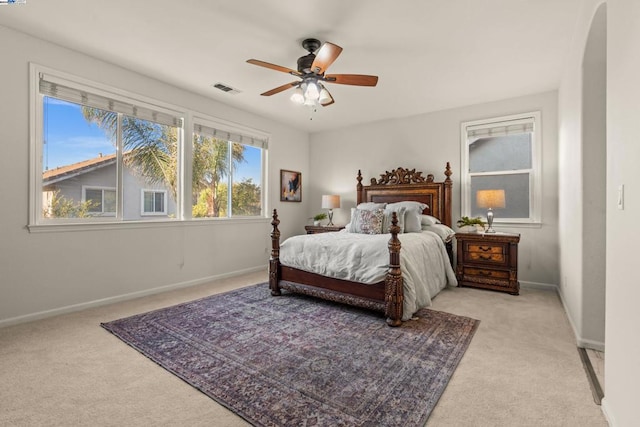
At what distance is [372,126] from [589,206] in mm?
3777

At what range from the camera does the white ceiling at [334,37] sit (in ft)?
8.17

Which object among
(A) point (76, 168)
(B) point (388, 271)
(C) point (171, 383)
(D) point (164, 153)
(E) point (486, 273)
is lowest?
(C) point (171, 383)

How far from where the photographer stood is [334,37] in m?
2.89

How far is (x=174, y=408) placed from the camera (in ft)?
5.48

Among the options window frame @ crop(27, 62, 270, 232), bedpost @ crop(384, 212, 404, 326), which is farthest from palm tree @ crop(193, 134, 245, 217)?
bedpost @ crop(384, 212, 404, 326)

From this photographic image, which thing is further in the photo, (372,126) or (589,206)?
(372,126)

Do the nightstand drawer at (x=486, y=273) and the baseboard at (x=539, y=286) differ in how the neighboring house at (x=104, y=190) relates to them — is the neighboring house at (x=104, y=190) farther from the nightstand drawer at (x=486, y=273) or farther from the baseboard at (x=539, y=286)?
the baseboard at (x=539, y=286)

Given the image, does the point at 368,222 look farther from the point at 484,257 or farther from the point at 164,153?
the point at 164,153

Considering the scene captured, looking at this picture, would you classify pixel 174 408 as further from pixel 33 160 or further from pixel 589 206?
pixel 589 206

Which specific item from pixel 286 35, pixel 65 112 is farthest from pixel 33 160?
pixel 286 35

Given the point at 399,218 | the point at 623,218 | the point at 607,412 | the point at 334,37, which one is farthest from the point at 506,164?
the point at 607,412

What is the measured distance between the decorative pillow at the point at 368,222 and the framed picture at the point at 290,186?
1890mm

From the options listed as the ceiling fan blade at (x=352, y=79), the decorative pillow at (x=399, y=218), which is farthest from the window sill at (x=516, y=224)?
the ceiling fan blade at (x=352, y=79)

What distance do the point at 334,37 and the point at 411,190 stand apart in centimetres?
287
